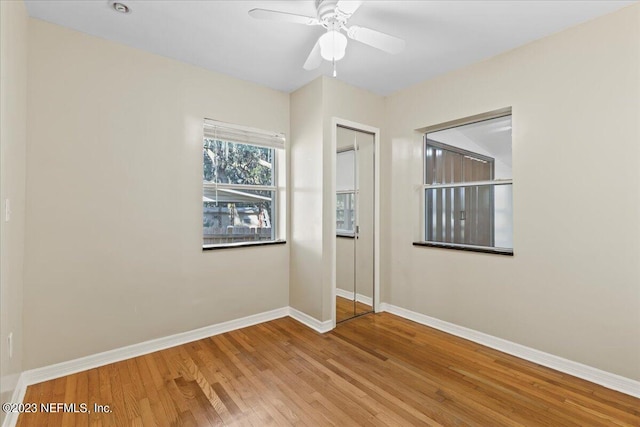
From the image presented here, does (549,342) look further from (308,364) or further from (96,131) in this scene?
(96,131)

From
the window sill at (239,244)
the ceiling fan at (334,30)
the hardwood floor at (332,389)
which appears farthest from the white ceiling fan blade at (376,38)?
the hardwood floor at (332,389)

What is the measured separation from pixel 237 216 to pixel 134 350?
1550 mm

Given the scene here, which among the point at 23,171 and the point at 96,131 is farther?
the point at 96,131

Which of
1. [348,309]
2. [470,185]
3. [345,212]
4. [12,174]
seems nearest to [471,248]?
[470,185]

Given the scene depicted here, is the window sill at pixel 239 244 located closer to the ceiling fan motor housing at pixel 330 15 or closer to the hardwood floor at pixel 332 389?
the hardwood floor at pixel 332 389

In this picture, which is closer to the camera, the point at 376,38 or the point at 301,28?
the point at 376,38

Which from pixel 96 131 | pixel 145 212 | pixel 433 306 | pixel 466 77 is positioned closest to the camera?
pixel 96 131

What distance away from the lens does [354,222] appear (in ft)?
11.9

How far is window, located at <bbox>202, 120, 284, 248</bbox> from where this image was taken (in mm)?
3207

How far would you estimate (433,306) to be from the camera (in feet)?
11.0

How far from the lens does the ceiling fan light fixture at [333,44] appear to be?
6.41ft

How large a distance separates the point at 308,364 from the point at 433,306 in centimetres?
158

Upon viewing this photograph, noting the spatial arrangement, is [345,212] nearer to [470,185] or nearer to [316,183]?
[316,183]

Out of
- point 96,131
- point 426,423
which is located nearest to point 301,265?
point 426,423
